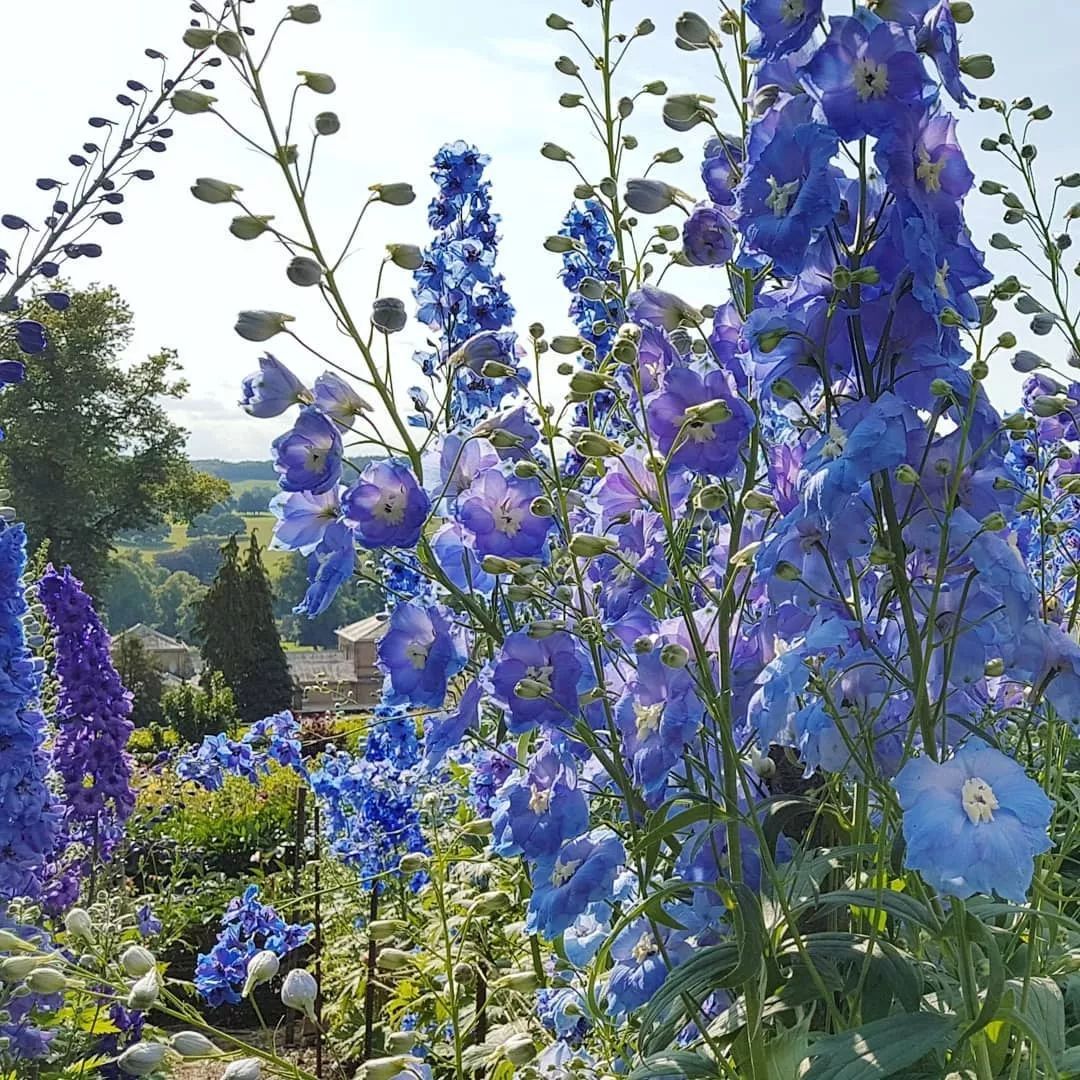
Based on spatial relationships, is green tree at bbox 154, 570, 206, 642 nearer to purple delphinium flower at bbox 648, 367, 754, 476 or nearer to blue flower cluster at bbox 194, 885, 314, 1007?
blue flower cluster at bbox 194, 885, 314, 1007

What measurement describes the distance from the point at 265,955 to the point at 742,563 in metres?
0.73

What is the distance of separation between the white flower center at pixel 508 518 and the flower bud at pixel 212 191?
42cm

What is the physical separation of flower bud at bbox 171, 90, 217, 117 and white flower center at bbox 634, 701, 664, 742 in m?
0.74

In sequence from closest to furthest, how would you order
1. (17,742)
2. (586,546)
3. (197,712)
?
1. (586,546)
2. (17,742)
3. (197,712)

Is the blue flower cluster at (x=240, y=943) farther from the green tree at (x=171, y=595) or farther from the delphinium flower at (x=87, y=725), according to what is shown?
the green tree at (x=171, y=595)

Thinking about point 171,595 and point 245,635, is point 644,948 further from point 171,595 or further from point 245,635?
point 171,595

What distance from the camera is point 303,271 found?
3.78ft

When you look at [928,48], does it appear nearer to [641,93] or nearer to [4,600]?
[641,93]

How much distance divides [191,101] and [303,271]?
230 mm

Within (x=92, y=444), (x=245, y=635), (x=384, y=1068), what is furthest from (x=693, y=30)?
(x=92, y=444)

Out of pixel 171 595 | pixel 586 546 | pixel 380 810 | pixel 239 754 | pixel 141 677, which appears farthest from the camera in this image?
pixel 171 595

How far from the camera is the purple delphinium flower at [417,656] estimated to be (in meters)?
1.24

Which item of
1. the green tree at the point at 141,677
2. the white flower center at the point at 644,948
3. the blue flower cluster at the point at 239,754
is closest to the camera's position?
the white flower center at the point at 644,948

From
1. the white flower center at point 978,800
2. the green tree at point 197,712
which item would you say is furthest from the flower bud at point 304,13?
the green tree at point 197,712
